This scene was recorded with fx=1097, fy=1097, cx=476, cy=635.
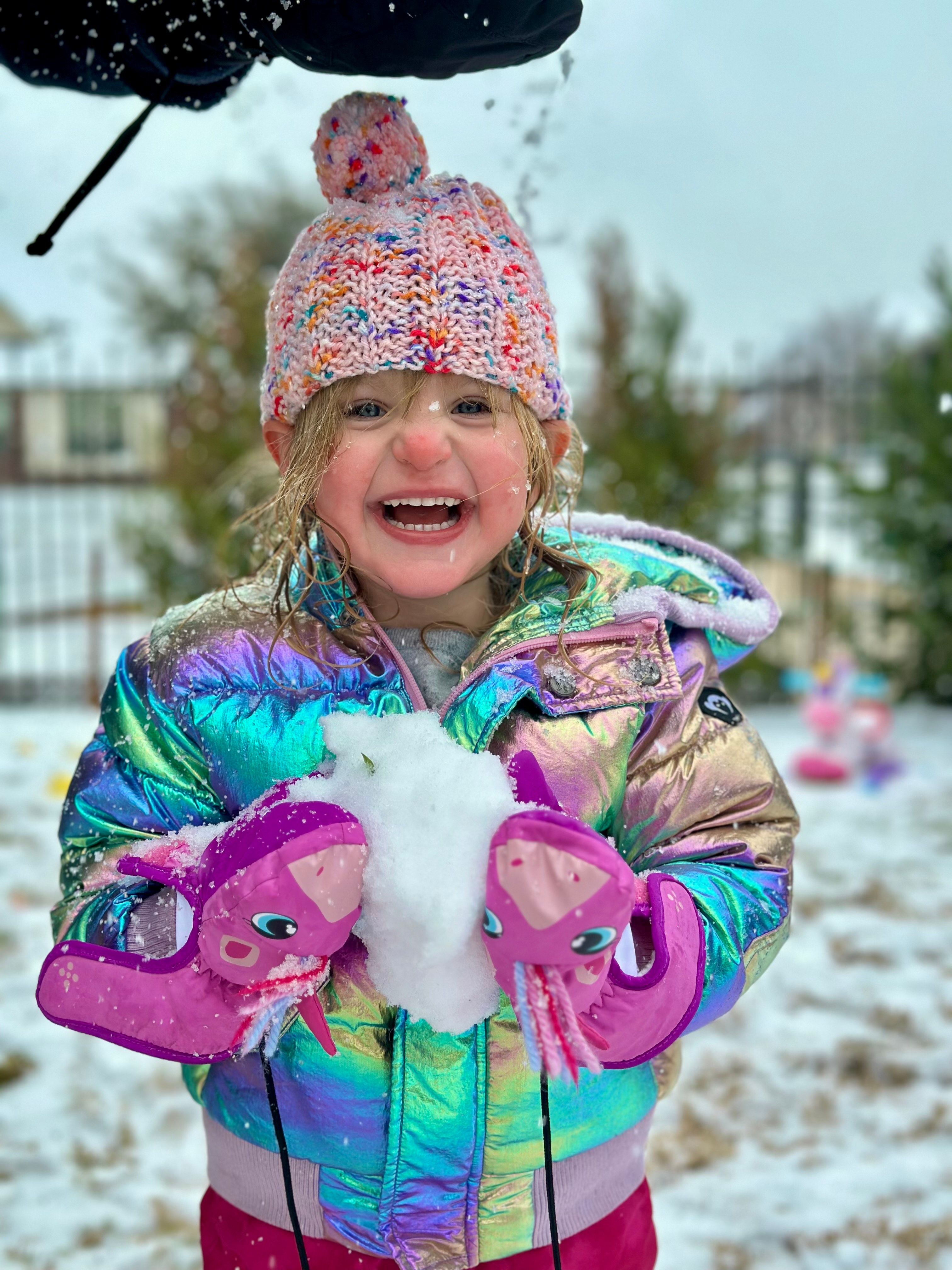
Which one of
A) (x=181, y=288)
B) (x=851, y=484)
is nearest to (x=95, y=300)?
(x=181, y=288)

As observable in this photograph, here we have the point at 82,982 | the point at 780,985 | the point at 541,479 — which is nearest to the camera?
the point at 82,982

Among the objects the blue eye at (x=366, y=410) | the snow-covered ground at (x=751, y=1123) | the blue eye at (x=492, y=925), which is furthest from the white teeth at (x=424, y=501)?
the snow-covered ground at (x=751, y=1123)

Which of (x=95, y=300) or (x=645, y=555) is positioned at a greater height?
(x=95, y=300)

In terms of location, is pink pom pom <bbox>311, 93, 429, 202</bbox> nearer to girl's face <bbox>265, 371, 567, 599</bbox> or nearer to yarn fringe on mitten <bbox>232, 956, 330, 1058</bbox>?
girl's face <bbox>265, 371, 567, 599</bbox>

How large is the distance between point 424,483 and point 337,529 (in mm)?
133

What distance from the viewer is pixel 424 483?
4.21 feet

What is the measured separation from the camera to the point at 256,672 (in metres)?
1.38

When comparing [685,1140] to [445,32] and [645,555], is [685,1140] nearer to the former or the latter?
[645,555]

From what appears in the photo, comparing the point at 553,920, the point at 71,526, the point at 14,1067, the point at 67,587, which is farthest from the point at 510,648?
the point at 71,526

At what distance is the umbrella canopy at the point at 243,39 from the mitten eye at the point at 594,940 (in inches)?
40.0

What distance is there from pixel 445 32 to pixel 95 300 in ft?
40.9

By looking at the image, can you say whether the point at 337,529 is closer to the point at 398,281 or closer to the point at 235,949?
the point at 398,281

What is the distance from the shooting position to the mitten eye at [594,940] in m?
1.02

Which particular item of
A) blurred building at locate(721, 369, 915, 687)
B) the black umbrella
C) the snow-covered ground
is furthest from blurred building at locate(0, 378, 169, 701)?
the black umbrella
